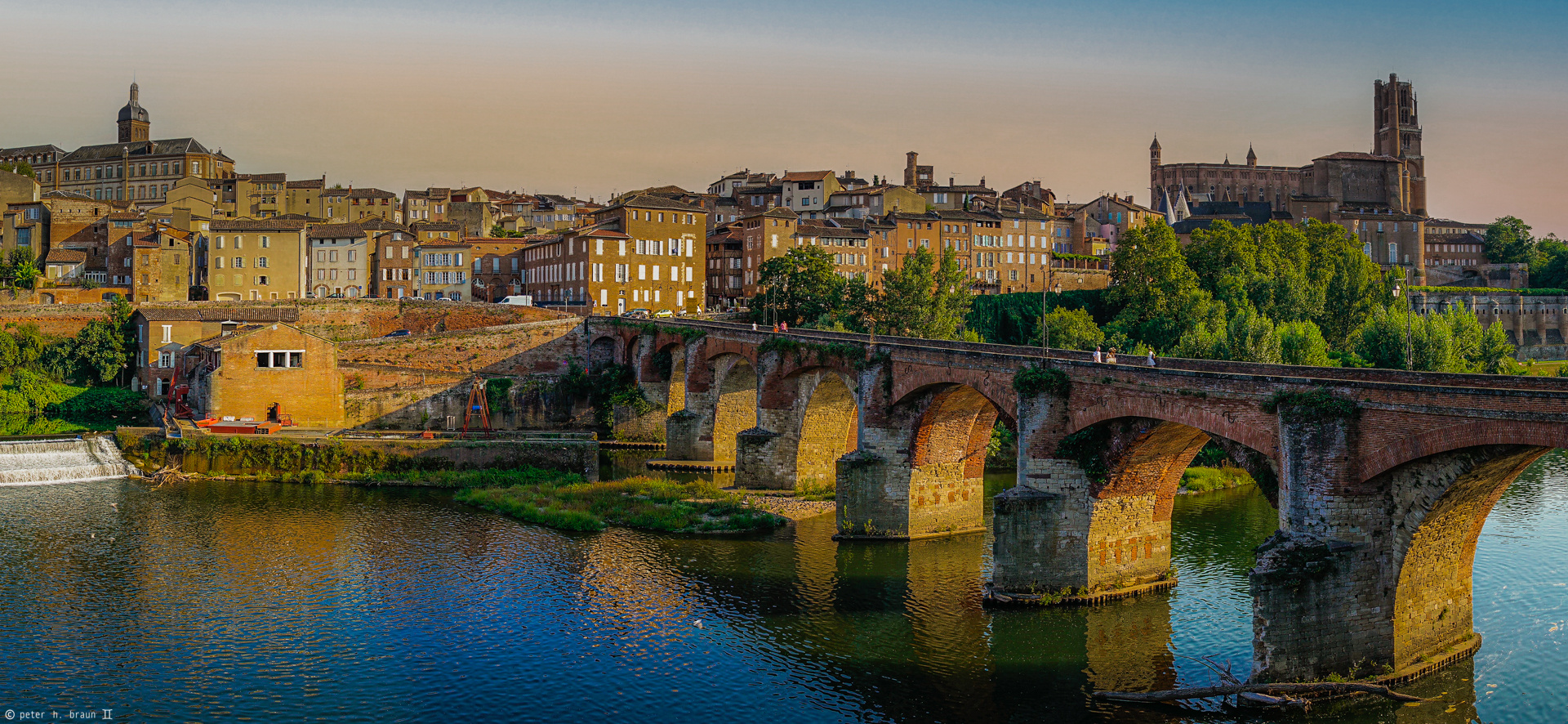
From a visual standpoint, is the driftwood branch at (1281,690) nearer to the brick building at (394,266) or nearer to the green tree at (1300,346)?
the green tree at (1300,346)

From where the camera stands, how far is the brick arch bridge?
22453mm

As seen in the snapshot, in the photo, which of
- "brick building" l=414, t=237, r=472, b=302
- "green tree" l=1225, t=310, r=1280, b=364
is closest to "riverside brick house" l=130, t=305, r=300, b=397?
"brick building" l=414, t=237, r=472, b=302

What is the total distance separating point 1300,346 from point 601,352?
44.3 meters

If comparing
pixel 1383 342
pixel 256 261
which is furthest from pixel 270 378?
pixel 1383 342

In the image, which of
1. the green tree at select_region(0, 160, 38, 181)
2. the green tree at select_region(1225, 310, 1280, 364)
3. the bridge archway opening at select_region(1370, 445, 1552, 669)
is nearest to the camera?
the bridge archway opening at select_region(1370, 445, 1552, 669)

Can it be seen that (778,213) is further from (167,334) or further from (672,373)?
(167,334)

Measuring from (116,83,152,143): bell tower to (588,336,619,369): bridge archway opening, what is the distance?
85.2 metres

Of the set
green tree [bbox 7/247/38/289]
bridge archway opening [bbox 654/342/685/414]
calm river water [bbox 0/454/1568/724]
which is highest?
green tree [bbox 7/247/38/289]

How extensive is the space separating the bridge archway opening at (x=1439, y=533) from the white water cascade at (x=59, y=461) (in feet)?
170

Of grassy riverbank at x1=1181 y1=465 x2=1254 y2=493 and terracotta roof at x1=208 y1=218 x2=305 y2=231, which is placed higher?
terracotta roof at x1=208 y1=218 x2=305 y2=231

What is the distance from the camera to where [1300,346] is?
2405 inches

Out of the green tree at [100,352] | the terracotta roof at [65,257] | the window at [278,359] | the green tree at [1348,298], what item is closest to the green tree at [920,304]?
the green tree at [1348,298]

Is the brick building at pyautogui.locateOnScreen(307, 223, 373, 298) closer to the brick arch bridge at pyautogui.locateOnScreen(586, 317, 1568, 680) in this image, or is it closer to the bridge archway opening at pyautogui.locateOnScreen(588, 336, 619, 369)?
the bridge archway opening at pyautogui.locateOnScreen(588, 336, 619, 369)

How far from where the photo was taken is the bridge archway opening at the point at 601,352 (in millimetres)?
76875
